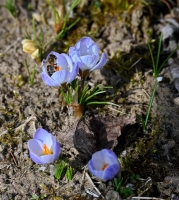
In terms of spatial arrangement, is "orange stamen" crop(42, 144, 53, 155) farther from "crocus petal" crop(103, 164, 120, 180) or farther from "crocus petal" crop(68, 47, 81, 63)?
"crocus petal" crop(68, 47, 81, 63)

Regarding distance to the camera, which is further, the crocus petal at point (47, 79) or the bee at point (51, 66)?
the bee at point (51, 66)

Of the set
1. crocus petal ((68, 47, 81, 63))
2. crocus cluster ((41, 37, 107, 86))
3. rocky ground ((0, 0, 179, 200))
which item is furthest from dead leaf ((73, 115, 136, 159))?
crocus petal ((68, 47, 81, 63))

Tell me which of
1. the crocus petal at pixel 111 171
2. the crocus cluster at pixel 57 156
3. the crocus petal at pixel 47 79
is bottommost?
the crocus petal at pixel 111 171

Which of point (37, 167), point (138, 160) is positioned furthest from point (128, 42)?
point (37, 167)

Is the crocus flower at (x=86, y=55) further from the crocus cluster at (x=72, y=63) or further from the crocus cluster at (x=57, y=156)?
the crocus cluster at (x=57, y=156)

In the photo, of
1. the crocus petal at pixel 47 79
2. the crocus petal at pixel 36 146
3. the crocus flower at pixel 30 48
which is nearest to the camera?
the crocus petal at pixel 36 146

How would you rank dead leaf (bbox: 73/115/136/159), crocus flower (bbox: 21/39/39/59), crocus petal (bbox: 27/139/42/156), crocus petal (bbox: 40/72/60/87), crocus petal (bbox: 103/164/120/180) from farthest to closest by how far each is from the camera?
crocus flower (bbox: 21/39/39/59), dead leaf (bbox: 73/115/136/159), crocus petal (bbox: 40/72/60/87), crocus petal (bbox: 27/139/42/156), crocus petal (bbox: 103/164/120/180)

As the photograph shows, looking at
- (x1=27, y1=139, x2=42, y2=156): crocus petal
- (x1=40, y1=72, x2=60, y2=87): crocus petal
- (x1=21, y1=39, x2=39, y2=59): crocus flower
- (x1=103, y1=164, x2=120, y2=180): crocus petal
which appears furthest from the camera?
(x1=21, y1=39, x2=39, y2=59): crocus flower

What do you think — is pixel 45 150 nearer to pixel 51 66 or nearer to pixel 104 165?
pixel 104 165

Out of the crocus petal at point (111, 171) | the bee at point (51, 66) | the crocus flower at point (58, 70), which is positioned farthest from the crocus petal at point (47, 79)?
the crocus petal at point (111, 171)

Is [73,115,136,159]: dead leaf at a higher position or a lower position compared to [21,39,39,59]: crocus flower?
lower
